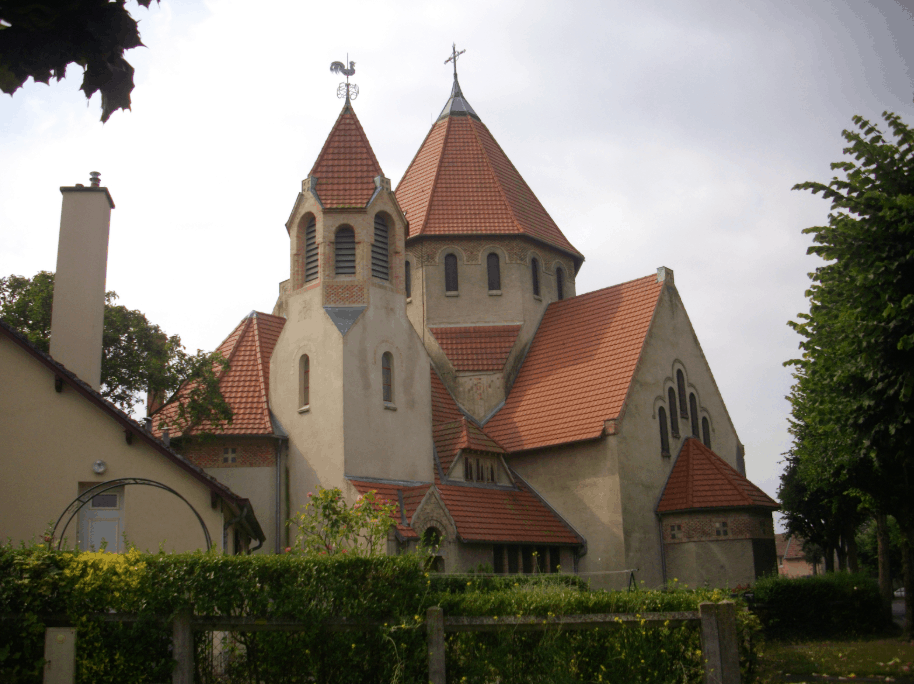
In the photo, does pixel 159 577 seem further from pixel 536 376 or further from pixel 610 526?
pixel 536 376

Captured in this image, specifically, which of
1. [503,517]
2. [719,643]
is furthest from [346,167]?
[719,643]

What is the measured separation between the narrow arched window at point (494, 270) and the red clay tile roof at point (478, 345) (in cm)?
178

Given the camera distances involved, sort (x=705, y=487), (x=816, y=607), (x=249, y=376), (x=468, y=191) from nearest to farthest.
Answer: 1. (x=816, y=607)
2. (x=249, y=376)
3. (x=705, y=487)
4. (x=468, y=191)

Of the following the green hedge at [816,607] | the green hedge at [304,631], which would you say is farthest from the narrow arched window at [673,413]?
the green hedge at [304,631]

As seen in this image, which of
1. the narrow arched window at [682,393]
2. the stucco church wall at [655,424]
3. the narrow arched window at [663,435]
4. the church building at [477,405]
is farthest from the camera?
the narrow arched window at [682,393]

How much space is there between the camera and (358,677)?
10.8 m

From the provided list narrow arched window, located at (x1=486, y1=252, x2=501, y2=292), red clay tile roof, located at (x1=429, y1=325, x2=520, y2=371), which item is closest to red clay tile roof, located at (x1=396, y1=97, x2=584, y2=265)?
narrow arched window, located at (x1=486, y1=252, x2=501, y2=292)

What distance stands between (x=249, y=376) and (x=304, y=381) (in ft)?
8.67

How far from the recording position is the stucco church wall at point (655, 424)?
28.4 meters

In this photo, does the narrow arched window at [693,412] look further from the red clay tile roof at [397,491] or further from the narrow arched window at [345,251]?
the narrow arched window at [345,251]

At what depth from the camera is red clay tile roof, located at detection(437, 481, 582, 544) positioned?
2612 cm

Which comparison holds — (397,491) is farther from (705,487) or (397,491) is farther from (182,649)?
(182,649)

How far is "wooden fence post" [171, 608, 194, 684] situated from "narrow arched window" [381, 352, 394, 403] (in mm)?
16153

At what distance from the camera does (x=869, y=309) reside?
17.9m
